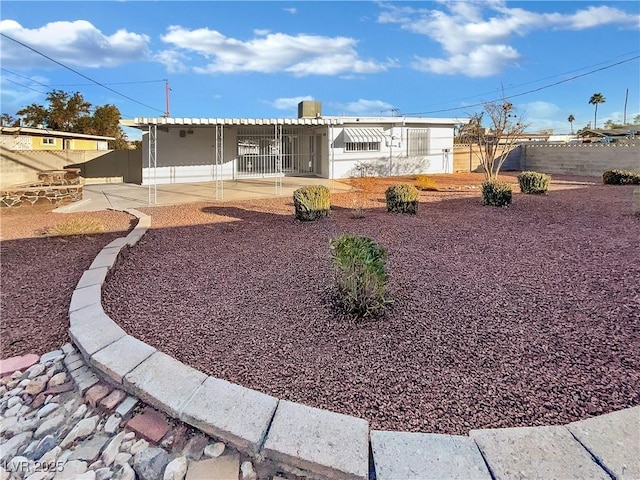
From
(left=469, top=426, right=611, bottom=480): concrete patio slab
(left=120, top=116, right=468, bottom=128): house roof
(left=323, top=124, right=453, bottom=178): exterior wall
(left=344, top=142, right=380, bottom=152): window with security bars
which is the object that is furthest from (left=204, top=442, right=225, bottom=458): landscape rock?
(left=344, top=142, right=380, bottom=152): window with security bars

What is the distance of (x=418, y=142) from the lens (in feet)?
72.9

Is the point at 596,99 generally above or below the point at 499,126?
above

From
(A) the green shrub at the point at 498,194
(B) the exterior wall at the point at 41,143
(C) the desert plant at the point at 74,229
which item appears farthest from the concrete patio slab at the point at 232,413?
(B) the exterior wall at the point at 41,143

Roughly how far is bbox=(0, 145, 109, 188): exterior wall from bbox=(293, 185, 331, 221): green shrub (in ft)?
43.4

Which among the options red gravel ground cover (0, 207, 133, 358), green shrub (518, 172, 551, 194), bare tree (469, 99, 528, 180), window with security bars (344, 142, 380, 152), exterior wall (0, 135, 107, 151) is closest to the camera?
red gravel ground cover (0, 207, 133, 358)

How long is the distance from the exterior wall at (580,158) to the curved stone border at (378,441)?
23565 mm

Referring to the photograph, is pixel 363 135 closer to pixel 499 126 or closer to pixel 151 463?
pixel 499 126

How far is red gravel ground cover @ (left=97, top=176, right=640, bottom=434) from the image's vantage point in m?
2.42

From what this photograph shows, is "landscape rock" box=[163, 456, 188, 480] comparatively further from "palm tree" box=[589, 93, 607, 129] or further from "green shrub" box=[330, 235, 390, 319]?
"palm tree" box=[589, 93, 607, 129]

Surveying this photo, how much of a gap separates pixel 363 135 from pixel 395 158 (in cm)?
258

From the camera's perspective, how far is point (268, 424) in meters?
2.09

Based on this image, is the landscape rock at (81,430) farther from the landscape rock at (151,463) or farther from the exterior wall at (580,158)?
the exterior wall at (580,158)

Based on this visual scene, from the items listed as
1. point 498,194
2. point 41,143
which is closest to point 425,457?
point 498,194

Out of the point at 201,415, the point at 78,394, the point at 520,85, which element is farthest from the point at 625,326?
the point at 520,85
